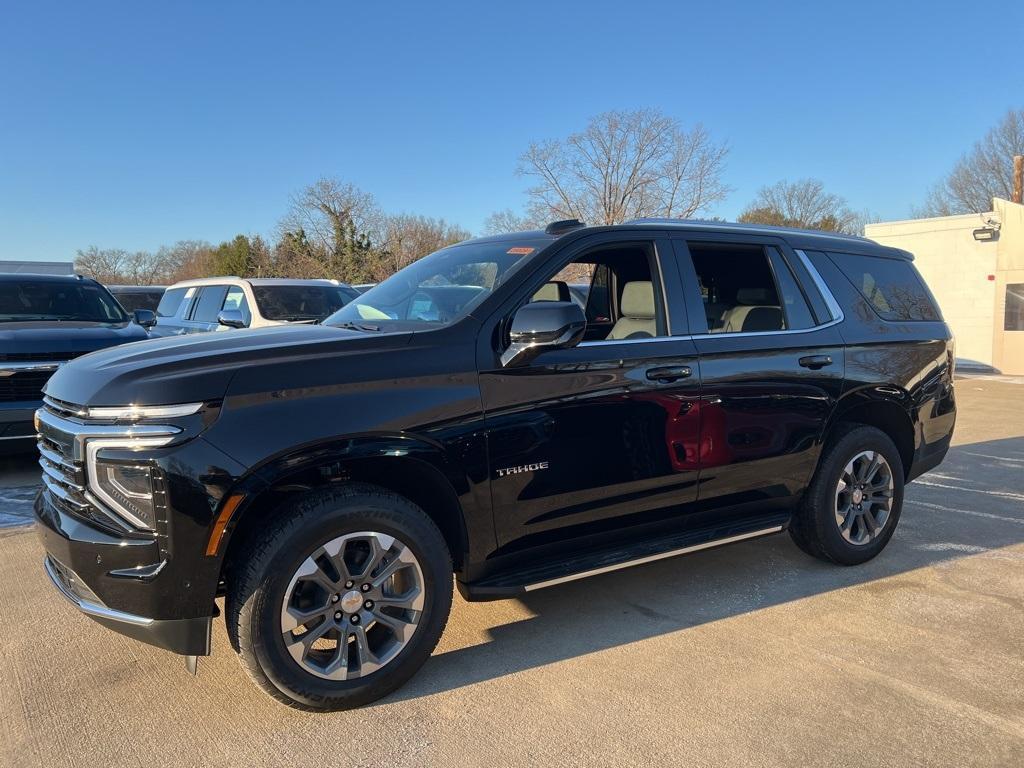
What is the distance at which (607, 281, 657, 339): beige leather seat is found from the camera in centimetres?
386

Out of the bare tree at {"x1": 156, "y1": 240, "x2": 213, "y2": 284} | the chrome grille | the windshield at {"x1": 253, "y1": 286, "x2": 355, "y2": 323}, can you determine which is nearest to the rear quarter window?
the chrome grille

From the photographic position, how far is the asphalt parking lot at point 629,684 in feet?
8.96

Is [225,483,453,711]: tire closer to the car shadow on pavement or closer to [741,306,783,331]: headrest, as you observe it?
the car shadow on pavement

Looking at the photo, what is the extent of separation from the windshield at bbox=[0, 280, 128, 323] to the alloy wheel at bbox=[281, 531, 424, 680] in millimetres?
6430

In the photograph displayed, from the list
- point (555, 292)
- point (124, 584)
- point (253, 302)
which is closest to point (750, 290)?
point (555, 292)

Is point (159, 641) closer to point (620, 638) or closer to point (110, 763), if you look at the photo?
point (110, 763)

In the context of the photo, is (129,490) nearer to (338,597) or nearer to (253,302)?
(338,597)

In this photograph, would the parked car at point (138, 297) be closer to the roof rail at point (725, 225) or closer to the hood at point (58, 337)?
the hood at point (58, 337)

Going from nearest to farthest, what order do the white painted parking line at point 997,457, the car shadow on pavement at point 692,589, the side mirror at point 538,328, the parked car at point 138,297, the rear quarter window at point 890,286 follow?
the side mirror at point 538,328 < the car shadow on pavement at point 692,589 < the rear quarter window at point 890,286 < the white painted parking line at point 997,457 < the parked car at point 138,297

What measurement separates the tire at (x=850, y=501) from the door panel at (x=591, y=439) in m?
1.09

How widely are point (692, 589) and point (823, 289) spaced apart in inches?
77.8

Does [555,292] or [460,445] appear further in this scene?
[555,292]

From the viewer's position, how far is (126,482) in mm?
2621

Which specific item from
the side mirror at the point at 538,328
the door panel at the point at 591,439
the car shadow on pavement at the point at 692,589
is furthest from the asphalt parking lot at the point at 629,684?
the side mirror at the point at 538,328
